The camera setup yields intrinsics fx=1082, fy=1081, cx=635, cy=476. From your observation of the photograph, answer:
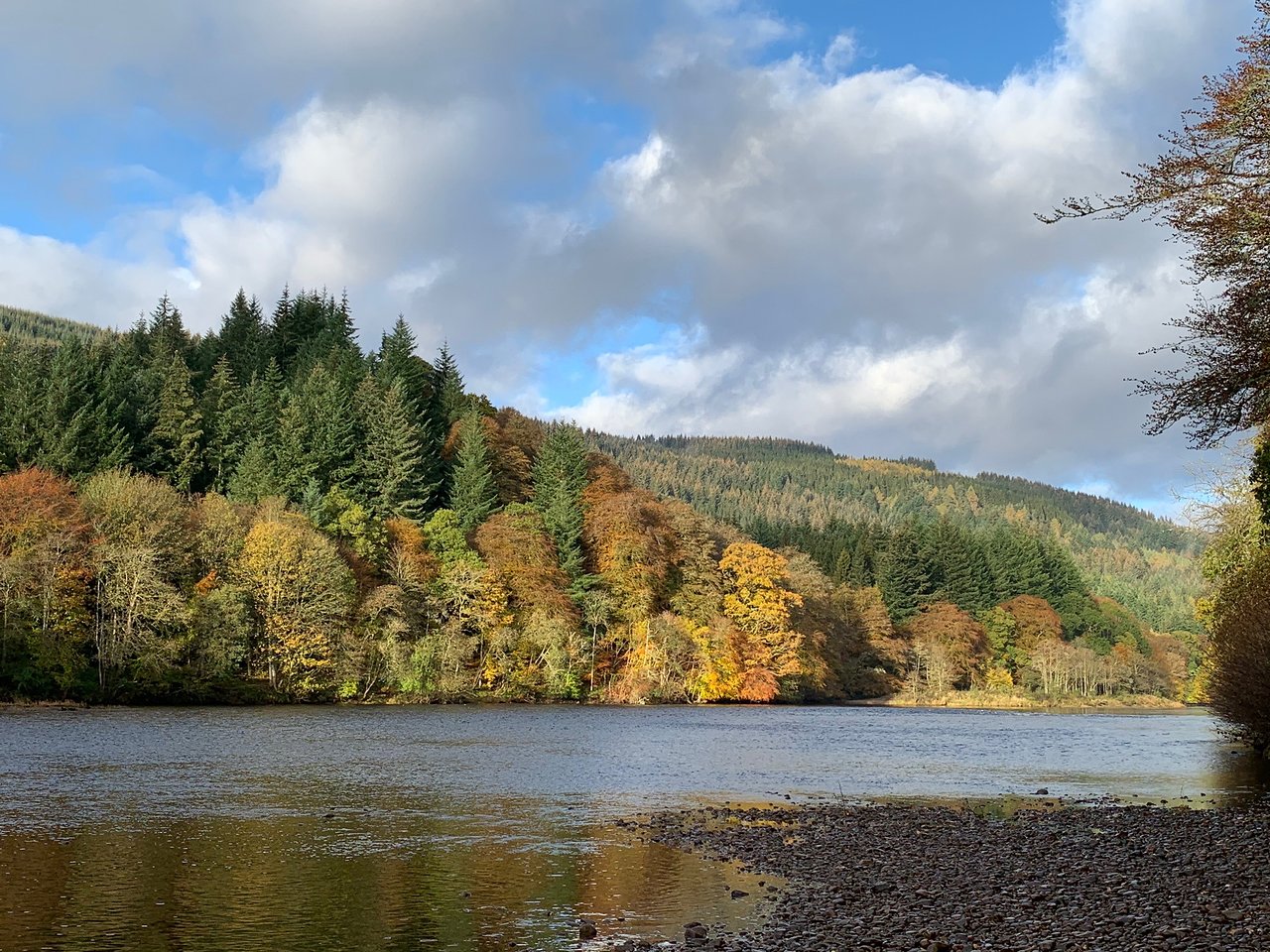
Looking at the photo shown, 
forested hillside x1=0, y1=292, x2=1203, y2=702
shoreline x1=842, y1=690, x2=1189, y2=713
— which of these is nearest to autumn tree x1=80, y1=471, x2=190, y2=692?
forested hillside x1=0, y1=292, x2=1203, y2=702

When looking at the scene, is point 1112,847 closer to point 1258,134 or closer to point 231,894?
point 1258,134

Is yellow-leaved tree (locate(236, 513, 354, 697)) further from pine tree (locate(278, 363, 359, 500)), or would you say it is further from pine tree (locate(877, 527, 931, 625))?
pine tree (locate(877, 527, 931, 625))

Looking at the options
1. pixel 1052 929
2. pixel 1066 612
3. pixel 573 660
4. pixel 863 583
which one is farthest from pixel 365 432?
pixel 1066 612

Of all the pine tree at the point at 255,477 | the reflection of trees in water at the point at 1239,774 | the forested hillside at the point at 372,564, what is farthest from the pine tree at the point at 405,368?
the reflection of trees in water at the point at 1239,774

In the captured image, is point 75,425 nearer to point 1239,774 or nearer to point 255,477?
point 255,477

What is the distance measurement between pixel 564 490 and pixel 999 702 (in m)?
56.6

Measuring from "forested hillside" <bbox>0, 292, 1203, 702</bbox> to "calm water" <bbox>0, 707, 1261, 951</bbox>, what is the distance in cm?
1073

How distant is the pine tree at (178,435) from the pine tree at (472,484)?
23.4 metres

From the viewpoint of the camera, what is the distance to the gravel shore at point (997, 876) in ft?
48.2

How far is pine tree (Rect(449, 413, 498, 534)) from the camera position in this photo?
331 feet

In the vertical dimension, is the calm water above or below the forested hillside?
below

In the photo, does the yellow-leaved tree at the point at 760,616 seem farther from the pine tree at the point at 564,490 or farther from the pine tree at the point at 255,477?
the pine tree at the point at 255,477

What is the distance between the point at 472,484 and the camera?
103 m

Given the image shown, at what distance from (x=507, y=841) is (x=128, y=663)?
5241cm
